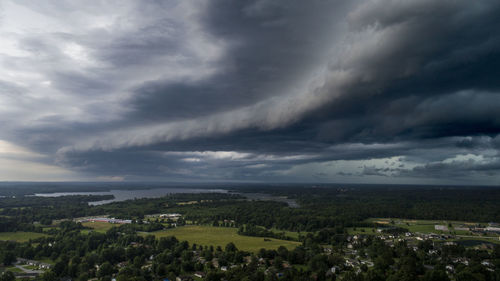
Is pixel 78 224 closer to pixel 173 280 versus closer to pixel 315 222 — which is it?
pixel 173 280

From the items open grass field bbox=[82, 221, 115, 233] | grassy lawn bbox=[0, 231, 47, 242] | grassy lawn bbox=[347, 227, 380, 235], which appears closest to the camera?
grassy lawn bbox=[0, 231, 47, 242]

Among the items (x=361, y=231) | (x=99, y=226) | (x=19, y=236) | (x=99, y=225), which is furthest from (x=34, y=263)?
(x=361, y=231)

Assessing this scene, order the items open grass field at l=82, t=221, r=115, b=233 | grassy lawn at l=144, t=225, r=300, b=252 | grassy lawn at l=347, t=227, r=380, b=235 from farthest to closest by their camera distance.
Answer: open grass field at l=82, t=221, r=115, b=233
grassy lawn at l=347, t=227, r=380, b=235
grassy lawn at l=144, t=225, r=300, b=252

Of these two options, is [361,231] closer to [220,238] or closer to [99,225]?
[220,238]

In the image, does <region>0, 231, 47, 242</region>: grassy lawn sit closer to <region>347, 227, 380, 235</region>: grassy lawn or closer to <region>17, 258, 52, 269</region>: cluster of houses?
<region>17, 258, 52, 269</region>: cluster of houses

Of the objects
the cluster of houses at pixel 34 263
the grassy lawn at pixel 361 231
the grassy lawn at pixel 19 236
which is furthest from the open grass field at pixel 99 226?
the grassy lawn at pixel 361 231

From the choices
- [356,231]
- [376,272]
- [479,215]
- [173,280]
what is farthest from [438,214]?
[173,280]

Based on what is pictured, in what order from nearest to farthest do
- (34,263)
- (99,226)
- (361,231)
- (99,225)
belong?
(34,263)
(361,231)
(99,226)
(99,225)

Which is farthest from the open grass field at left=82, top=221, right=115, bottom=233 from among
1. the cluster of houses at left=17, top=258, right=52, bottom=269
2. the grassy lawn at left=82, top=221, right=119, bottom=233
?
the cluster of houses at left=17, top=258, right=52, bottom=269

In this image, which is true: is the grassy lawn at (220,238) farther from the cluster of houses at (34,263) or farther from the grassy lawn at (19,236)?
the grassy lawn at (19,236)
